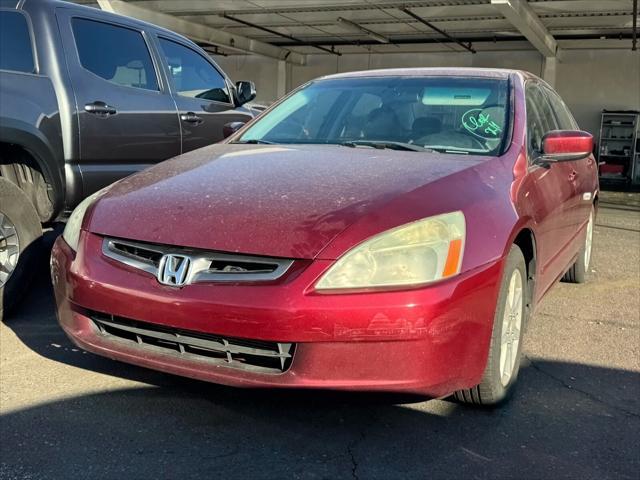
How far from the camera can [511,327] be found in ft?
10.2

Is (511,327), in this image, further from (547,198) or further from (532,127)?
(532,127)

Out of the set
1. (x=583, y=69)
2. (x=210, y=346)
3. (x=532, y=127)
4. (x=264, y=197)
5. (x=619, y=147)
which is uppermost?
(x=583, y=69)

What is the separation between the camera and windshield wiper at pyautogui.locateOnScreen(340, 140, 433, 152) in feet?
11.2

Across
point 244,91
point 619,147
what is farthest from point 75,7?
point 619,147

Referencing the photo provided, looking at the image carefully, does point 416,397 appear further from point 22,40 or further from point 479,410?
point 22,40

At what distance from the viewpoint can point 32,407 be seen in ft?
9.82

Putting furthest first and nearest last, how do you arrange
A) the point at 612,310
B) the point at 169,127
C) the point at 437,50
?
the point at 437,50
the point at 169,127
the point at 612,310

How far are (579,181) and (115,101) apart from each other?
3291 mm

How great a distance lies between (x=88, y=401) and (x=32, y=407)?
0.25m

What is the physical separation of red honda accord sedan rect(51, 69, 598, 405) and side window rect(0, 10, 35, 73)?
159 centimetres

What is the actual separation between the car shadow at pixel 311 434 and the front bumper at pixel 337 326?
3.9 inches

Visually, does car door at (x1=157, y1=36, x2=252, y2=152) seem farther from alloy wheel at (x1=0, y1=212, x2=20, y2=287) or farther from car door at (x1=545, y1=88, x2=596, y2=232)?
car door at (x1=545, y1=88, x2=596, y2=232)

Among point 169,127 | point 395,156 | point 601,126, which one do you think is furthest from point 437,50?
point 395,156

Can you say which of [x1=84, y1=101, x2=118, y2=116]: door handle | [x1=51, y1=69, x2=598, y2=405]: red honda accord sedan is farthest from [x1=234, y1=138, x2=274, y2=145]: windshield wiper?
[x1=84, y1=101, x2=118, y2=116]: door handle
